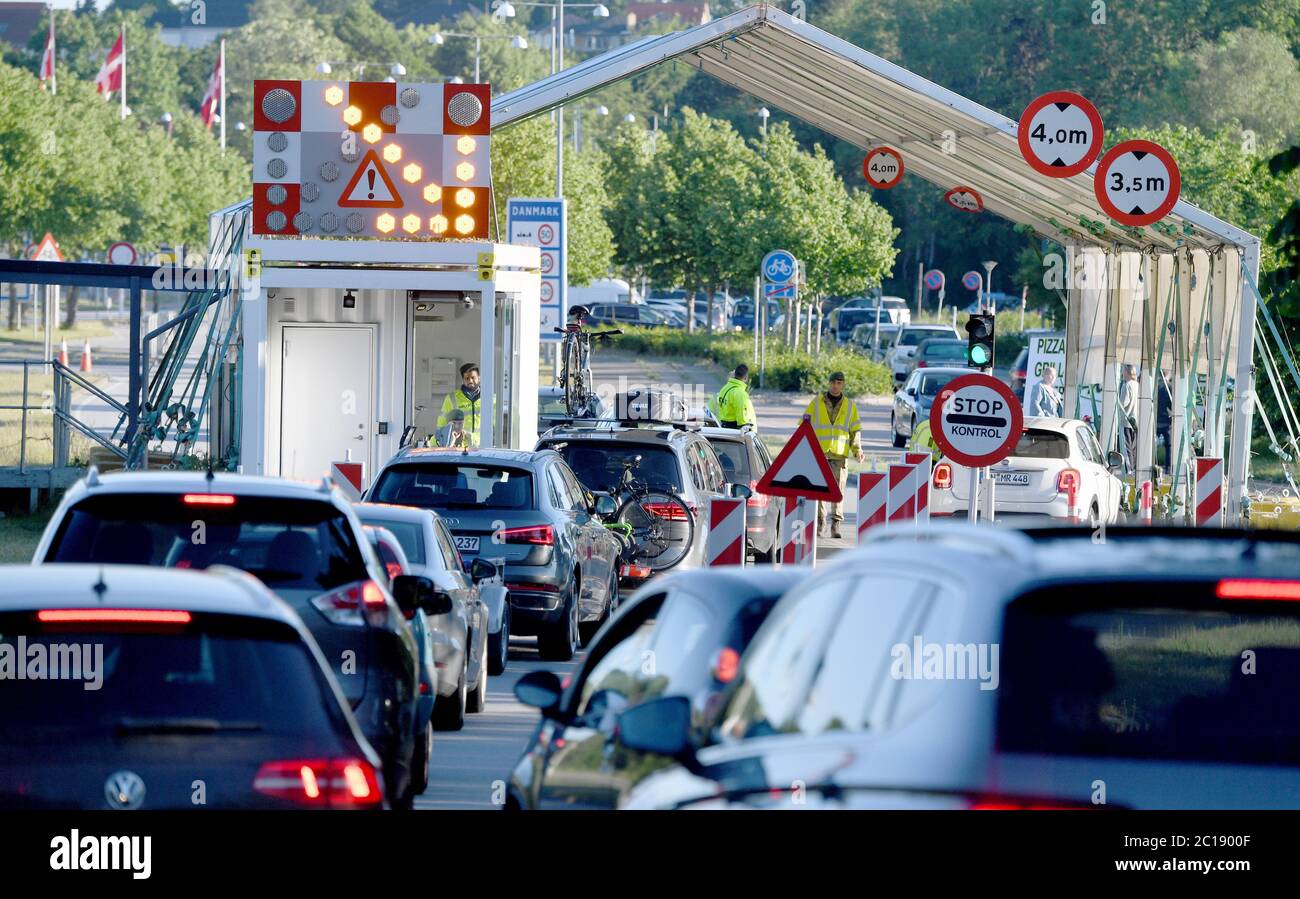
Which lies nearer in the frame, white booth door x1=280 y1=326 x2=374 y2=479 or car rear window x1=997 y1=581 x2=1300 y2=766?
car rear window x1=997 y1=581 x2=1300 y2=766

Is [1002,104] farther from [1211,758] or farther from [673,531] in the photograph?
[1211,758]

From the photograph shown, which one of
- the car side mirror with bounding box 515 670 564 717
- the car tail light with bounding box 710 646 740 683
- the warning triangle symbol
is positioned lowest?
the car side mirror with bounding box 515 670 564 717

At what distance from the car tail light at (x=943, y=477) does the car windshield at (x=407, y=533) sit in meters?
11.5

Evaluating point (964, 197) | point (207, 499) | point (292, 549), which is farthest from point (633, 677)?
point (964, 197)

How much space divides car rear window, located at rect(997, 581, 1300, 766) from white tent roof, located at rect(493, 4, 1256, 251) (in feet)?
54.5

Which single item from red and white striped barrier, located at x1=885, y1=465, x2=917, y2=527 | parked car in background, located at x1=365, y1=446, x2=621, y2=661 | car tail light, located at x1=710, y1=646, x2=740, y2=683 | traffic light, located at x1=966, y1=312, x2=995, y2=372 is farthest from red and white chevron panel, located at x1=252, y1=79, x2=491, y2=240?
car tail light, located at x1=710, y1=646, x2=740, y2=683

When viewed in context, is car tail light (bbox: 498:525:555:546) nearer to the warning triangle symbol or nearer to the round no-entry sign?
the round no-entry sign

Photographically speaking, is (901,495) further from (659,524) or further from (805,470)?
(659,524)

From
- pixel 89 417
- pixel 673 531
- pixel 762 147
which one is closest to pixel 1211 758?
pixel 673 531

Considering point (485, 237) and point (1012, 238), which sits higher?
point (1012, 238)

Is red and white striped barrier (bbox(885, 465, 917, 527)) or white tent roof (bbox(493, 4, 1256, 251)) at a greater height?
white tent roof (bbox(493, 4, 1256, 251))

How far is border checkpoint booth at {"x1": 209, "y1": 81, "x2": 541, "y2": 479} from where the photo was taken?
21.8 meters

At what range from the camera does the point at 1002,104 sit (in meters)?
97.4
